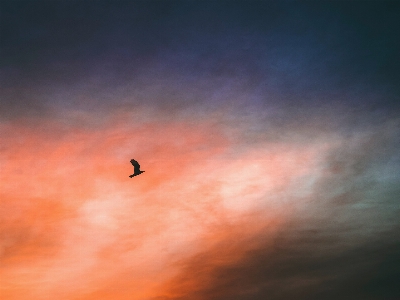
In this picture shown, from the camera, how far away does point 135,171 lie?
35.8 meters

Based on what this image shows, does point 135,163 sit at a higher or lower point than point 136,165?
higher
